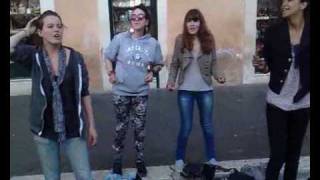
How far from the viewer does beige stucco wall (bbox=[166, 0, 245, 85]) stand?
903 centimetres

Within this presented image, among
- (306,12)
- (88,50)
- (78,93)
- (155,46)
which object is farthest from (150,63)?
(88,50)

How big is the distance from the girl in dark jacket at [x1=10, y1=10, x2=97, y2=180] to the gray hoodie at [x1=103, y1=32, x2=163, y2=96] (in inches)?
34.5

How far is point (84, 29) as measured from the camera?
8883 millimetres

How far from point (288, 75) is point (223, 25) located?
17.9 feet

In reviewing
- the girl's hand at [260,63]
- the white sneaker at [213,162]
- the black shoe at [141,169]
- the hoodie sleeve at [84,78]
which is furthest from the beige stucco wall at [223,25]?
the hoodie sleeve at [84,78]

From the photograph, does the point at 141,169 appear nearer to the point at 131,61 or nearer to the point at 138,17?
the point at 131,61

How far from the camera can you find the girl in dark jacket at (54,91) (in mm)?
3502

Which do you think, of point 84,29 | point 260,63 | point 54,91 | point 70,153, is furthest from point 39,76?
point 84,29

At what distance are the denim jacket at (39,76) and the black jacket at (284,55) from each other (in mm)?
1492

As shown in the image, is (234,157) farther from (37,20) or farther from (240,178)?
(37,20)

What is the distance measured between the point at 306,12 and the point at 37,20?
6.75 feet

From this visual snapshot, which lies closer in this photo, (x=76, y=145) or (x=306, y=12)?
(x=76, y=145)

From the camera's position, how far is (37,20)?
11.7ft
